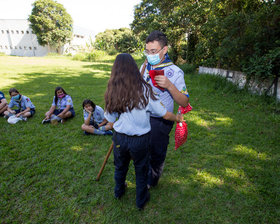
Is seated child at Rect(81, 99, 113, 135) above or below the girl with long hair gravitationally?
below

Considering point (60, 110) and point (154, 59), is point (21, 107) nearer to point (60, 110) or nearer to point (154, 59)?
point (60, 110)

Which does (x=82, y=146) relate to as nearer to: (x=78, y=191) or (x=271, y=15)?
(x=78, y=191)

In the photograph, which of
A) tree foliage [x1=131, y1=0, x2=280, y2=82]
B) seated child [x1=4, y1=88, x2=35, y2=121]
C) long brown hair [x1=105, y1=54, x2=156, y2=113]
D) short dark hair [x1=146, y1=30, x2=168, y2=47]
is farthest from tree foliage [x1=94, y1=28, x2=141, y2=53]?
long brown hair [x1=105, y1=54, x2=156, y2=113]

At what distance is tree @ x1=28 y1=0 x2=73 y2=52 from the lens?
30422 mm

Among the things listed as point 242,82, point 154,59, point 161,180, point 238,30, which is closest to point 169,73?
point 154,59

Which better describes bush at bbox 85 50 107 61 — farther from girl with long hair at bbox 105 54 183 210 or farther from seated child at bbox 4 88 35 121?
girl with long hair at bbox 105 54 183 210

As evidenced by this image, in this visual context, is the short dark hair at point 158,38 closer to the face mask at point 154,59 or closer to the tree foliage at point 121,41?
the face mask at point 154,59

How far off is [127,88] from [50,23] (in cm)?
3813

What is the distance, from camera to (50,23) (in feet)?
100

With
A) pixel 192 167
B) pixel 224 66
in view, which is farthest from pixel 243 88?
pixel 192 167

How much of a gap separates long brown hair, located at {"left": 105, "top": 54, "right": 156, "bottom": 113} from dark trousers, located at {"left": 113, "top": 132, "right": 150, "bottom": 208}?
338mm

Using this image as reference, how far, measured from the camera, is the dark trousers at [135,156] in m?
1.57

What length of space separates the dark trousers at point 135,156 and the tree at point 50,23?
123 ft

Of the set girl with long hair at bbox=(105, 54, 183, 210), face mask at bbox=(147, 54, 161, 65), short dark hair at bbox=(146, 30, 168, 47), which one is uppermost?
short dark hair at bbox=(146, 30, 168, 47)
